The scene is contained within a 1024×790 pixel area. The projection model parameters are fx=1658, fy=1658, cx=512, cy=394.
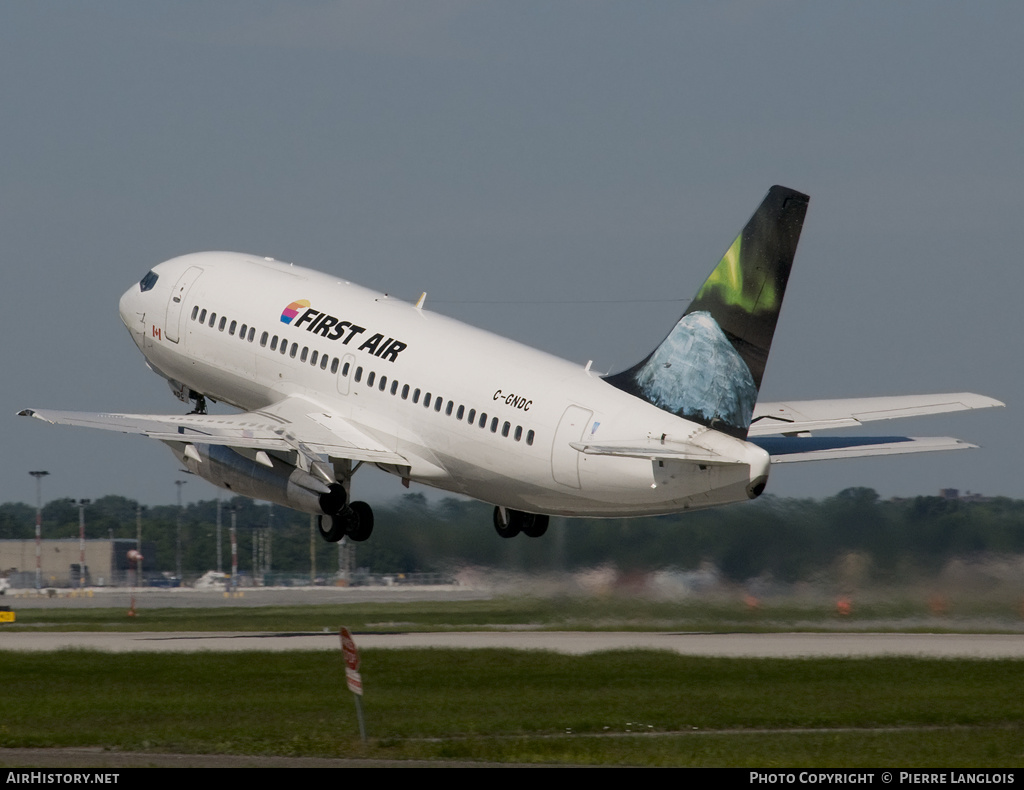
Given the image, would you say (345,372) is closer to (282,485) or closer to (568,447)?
(282,485)

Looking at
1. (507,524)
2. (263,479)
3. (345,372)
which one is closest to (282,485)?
(263,479)

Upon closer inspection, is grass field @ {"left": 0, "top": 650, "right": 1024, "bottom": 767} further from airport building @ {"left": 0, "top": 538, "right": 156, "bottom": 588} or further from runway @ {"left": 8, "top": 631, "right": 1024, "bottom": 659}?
airport building @ {"left": 0, "top": 538, "right": 156, "bottom": 588}

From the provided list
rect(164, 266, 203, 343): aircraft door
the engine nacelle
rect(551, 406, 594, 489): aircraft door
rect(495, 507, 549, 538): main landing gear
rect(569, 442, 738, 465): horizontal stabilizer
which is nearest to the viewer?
rect(569, 442, 738, 465): horizontal stabilizer

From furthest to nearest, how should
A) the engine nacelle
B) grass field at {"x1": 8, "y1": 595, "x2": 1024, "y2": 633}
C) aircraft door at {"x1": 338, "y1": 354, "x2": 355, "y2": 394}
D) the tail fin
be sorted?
grass field at {"x1": 8, "y1": 595, "x2": 1024, "y2": 633} < aircraft door at {"x1": 338, "y1": 354, "x2": 355, "y2": 394} < the engine nacelle < the tail fin

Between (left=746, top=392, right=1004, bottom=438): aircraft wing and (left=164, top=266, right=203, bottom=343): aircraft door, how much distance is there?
19.0 m

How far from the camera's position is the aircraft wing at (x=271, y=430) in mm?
47406

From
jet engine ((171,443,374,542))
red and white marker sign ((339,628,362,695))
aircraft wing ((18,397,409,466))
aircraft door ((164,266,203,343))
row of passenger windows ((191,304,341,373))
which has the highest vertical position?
aircraft door ((164,266,203,343))

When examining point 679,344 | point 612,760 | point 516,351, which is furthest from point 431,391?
point 612,760

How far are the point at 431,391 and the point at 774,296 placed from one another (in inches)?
425

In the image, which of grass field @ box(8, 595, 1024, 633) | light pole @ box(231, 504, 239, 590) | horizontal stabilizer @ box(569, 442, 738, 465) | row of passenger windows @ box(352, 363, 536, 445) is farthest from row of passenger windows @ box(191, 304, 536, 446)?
light pole @ box(231, 504, 239, 590)

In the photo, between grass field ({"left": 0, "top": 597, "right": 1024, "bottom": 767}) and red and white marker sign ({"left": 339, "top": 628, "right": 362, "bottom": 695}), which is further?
red and white marker sign ({"left": 339, "top": 628, "right": 362, "bottom": 695})

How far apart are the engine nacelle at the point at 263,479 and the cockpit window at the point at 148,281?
7.60m

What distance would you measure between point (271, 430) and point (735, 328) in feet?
50.3

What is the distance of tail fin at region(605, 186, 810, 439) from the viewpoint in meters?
39.4
